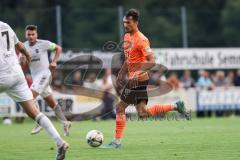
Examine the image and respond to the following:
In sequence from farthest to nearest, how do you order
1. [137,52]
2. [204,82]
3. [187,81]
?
[187,81] → [204,82] → [137,52]

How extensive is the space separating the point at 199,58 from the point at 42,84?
14.2 meters

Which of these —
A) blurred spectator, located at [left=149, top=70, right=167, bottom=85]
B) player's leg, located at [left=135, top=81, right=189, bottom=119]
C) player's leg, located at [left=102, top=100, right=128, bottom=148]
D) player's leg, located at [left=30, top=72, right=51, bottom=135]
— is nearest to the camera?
player's leg, located at [left=102, top=100, right=128, bottom=148]

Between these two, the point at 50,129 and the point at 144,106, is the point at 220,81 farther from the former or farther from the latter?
the point at 50,129

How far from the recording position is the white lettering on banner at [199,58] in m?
30.3

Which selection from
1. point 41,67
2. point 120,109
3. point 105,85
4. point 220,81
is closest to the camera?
point 120,109

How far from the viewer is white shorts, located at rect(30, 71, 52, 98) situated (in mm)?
17794

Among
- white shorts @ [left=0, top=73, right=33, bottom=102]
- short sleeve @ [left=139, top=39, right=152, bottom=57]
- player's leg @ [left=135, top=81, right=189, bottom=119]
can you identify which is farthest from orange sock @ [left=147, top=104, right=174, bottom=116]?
white shorts @ [left=0, top=73, right=33, bottom=102]

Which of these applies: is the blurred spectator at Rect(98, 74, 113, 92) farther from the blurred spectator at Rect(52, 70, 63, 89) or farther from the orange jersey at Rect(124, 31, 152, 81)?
the orange jersey at Rect(124, 31, 152, 81)

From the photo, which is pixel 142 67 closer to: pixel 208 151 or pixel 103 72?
pixel 208 151

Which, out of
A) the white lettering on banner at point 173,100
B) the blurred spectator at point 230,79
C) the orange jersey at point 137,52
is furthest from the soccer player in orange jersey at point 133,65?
the blurred spectator at point 230,79

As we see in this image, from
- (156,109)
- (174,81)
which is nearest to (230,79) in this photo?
(174,81)

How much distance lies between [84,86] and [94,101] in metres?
0.71

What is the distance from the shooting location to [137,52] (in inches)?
550

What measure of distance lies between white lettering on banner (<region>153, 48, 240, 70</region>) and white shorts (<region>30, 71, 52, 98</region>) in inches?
489
